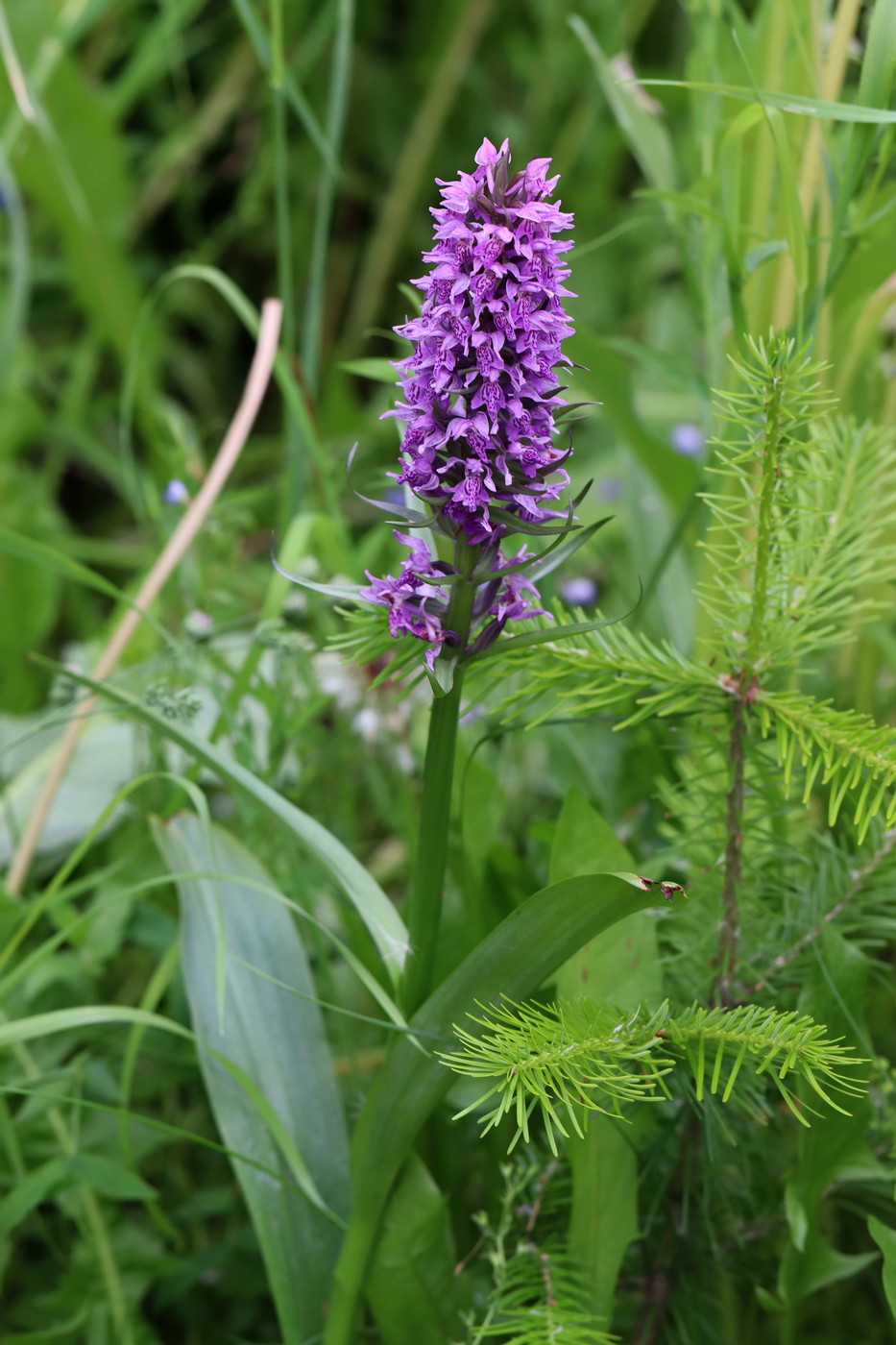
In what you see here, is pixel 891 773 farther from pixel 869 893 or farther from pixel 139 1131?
pixel 139 1131

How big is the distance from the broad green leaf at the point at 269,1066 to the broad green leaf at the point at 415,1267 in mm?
65

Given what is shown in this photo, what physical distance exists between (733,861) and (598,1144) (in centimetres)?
20

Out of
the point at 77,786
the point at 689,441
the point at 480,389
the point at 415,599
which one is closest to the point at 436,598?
the point at 415,599

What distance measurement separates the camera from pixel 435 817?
68 centimetres

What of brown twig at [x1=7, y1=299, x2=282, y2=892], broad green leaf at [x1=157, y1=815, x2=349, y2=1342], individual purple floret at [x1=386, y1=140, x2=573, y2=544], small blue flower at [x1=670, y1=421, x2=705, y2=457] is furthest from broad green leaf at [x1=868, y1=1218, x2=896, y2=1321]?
small blue flower at [x1=670, y1=421, x2=705, y2=457]

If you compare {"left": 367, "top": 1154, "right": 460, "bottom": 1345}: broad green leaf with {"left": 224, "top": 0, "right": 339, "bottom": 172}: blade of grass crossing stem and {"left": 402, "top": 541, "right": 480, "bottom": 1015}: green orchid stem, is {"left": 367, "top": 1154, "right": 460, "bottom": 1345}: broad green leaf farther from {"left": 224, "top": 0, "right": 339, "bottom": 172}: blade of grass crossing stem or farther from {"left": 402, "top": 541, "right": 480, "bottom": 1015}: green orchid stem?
{"left": 224, "top": 0, "right": 339, "bottom": 172}: blade of grass crossing stem

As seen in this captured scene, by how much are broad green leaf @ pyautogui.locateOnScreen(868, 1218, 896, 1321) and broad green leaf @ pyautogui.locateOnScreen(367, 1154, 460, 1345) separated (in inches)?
10.3

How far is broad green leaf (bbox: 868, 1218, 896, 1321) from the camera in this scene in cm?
66

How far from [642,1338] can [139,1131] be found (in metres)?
0.43

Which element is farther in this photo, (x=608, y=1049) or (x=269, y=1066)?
(x=269, y=1066)

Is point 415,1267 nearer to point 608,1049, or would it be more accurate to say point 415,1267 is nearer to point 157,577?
point 608,1049

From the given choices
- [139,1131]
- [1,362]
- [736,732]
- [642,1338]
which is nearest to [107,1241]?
[139,1131]

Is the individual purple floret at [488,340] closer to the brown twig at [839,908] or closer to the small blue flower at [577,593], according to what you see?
the brown twig at [839,908]

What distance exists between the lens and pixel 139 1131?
96 centimetres
